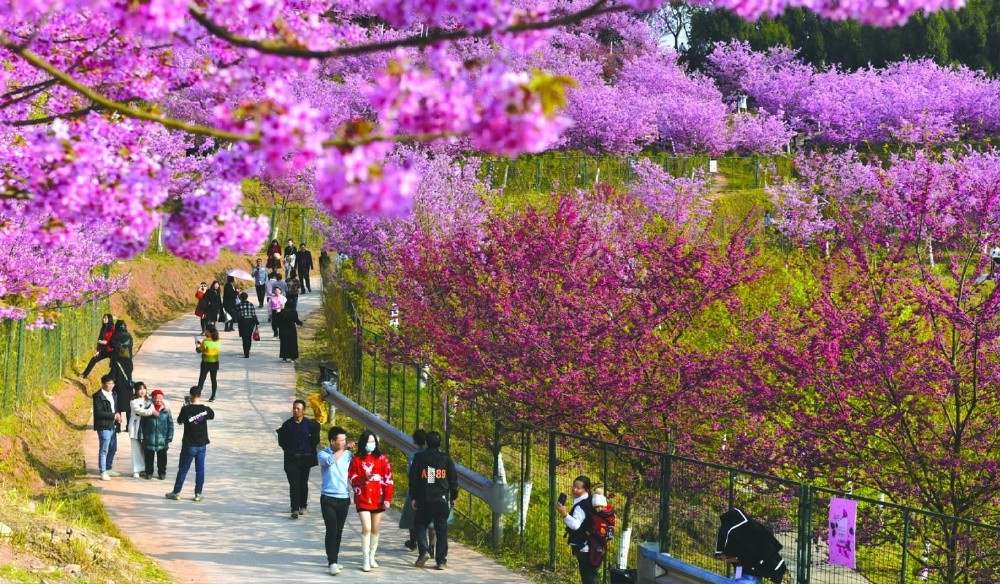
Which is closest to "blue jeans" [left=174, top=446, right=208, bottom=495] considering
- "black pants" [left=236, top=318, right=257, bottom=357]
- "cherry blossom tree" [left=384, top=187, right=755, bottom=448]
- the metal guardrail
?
the metal guardrail

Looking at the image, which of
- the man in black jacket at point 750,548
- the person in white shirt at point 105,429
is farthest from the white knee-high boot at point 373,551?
the person in white shirt at point 105,429

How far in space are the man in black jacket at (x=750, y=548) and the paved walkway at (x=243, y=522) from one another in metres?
4.16

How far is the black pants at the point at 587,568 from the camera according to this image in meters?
14.0

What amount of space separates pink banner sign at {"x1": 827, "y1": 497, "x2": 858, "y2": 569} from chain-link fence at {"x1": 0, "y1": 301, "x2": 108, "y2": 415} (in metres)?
13.4

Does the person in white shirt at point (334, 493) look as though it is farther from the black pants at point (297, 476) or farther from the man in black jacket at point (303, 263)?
the man in black jacket at point (303, 263)

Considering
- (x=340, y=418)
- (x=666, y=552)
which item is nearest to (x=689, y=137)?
(x=340, y=418)

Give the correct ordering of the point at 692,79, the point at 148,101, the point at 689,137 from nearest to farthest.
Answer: the point at 148,101
the point at 689,137
the point at 692,79

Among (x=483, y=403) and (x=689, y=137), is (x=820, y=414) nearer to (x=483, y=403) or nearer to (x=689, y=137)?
(x=483, y=403)

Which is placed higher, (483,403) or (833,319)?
(833,319)

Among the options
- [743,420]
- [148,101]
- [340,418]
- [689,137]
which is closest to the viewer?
[148,101]

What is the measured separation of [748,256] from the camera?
19.0m

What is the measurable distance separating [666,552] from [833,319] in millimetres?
3062

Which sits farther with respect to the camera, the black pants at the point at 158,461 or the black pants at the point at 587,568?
the black pants at the point at 158,461

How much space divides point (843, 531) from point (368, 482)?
535 cm
